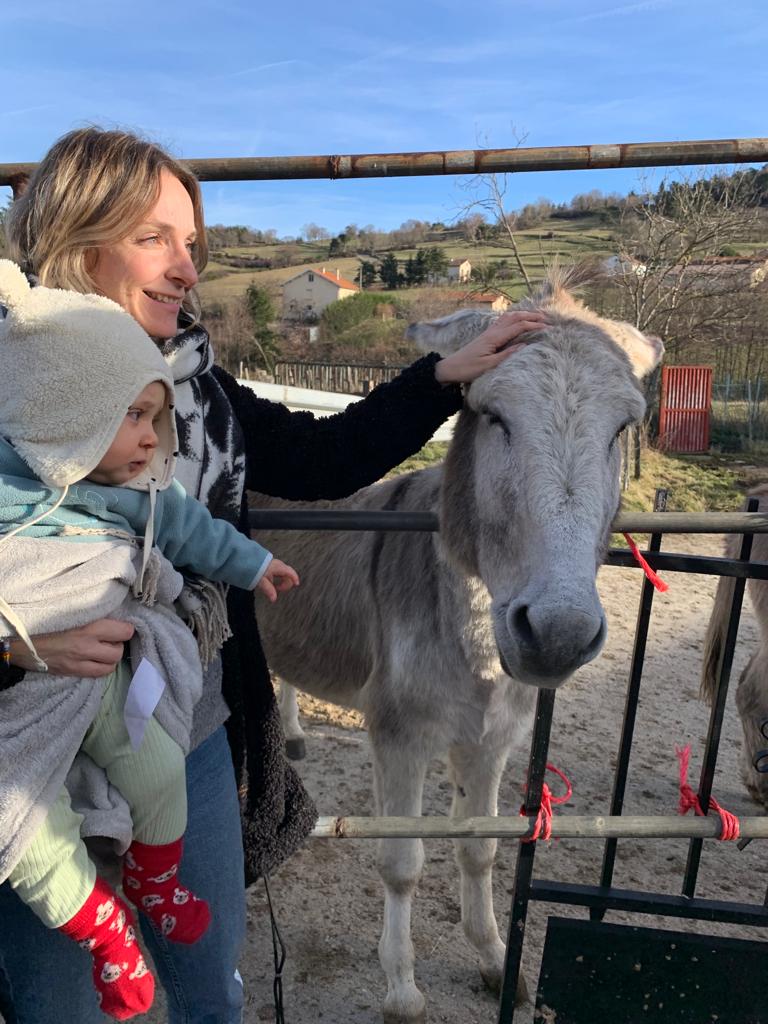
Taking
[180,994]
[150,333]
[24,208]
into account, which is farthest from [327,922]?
[24,208]

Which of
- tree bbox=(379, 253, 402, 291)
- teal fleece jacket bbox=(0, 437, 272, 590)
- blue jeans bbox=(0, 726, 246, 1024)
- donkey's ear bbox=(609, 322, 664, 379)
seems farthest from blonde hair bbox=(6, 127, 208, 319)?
tree bbox=(379, 253, 402, 291)

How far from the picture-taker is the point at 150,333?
1688 mm

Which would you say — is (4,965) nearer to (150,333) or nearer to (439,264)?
(150,333)

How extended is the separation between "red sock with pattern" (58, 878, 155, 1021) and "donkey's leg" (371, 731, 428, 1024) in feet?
4.05

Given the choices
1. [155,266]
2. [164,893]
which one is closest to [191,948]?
[164,893]

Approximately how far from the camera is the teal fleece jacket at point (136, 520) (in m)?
1.32

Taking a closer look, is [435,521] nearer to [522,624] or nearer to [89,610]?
[522,624]

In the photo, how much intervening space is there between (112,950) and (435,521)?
1.37 meters

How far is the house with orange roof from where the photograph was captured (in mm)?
50369

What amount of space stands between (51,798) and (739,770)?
14.7 ft

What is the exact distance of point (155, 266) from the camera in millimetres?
1670

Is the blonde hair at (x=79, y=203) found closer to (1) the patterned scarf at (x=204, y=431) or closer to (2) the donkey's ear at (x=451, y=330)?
(1) the patterned scarf at (x=204, y=431)

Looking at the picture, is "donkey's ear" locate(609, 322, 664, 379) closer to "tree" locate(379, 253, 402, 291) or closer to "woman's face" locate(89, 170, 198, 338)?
"woman's face" locate(89, 170, 198, 338)

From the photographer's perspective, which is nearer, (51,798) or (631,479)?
(51,798)
